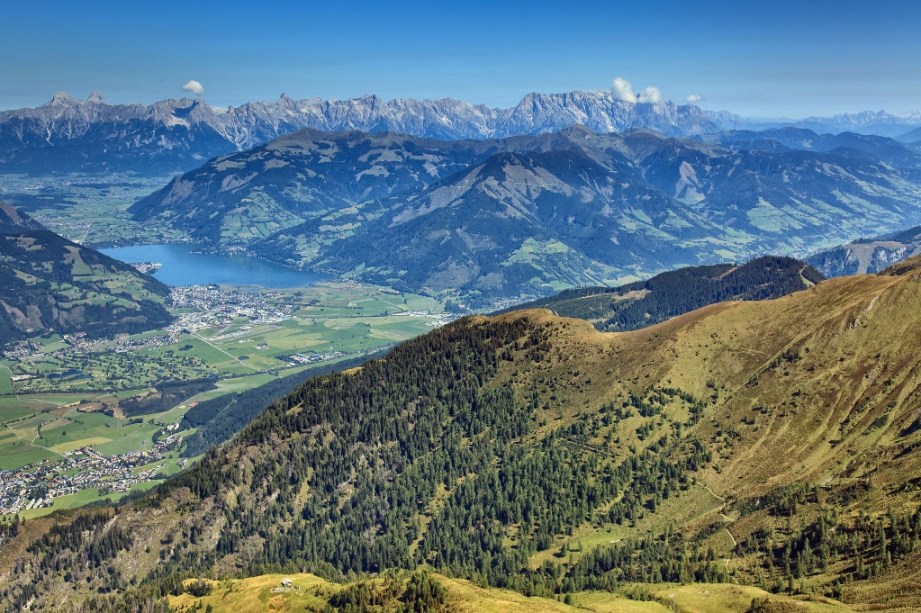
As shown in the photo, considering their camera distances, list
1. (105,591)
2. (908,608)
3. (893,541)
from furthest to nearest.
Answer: (105,591) < (893,541) < (908,608)

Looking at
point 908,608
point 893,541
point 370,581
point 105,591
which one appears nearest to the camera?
point 908,608

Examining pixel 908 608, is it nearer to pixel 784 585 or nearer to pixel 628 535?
pixel 784 585

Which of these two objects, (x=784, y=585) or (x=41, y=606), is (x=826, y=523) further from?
(x=41, y=606)

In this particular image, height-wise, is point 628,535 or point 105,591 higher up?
point 628,535

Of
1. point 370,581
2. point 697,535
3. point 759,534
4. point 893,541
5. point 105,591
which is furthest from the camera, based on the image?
point 105,591

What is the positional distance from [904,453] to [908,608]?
201 ft

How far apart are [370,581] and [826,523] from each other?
94464 millimetres

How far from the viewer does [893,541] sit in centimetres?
14525

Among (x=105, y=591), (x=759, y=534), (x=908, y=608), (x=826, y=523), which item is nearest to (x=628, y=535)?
(x=759, y=534)

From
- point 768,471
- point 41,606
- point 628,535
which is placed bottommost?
point 41,606

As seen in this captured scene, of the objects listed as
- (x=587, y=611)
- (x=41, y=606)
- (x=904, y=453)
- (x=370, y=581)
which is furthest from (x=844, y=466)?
(x=41, y=606)

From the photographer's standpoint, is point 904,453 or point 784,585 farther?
point 904,453

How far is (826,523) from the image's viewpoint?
163m

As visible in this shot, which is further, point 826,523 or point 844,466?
point 844,466
